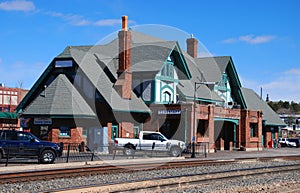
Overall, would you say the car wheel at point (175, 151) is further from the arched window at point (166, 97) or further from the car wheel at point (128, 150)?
the arched window at point (166, 97)

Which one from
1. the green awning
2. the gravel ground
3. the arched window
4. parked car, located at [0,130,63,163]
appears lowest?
the gravel ground

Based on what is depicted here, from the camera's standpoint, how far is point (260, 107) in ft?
218

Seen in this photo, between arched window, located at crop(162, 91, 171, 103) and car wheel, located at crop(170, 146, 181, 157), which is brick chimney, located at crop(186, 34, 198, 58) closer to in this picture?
arched window, located at crop(162, 91, 171, 103)

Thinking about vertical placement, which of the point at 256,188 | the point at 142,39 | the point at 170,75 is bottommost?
the point at 256,188

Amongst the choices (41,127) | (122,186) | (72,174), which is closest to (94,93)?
(41,127)

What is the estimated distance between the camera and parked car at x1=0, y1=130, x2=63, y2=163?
26.2m

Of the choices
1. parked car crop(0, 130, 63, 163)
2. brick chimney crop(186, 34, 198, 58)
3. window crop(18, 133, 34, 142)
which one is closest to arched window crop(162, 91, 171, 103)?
brick chimney crop(186, 34, 198, 58)

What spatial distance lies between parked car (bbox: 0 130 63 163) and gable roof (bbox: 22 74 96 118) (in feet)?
30.4

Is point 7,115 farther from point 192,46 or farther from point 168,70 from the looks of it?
point 192,46

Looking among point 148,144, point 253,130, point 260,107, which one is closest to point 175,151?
point 148,144

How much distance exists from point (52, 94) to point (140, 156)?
9516mm

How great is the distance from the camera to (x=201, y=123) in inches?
1853

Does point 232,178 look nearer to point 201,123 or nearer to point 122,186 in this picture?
point 122,186

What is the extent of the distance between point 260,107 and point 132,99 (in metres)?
28.1
